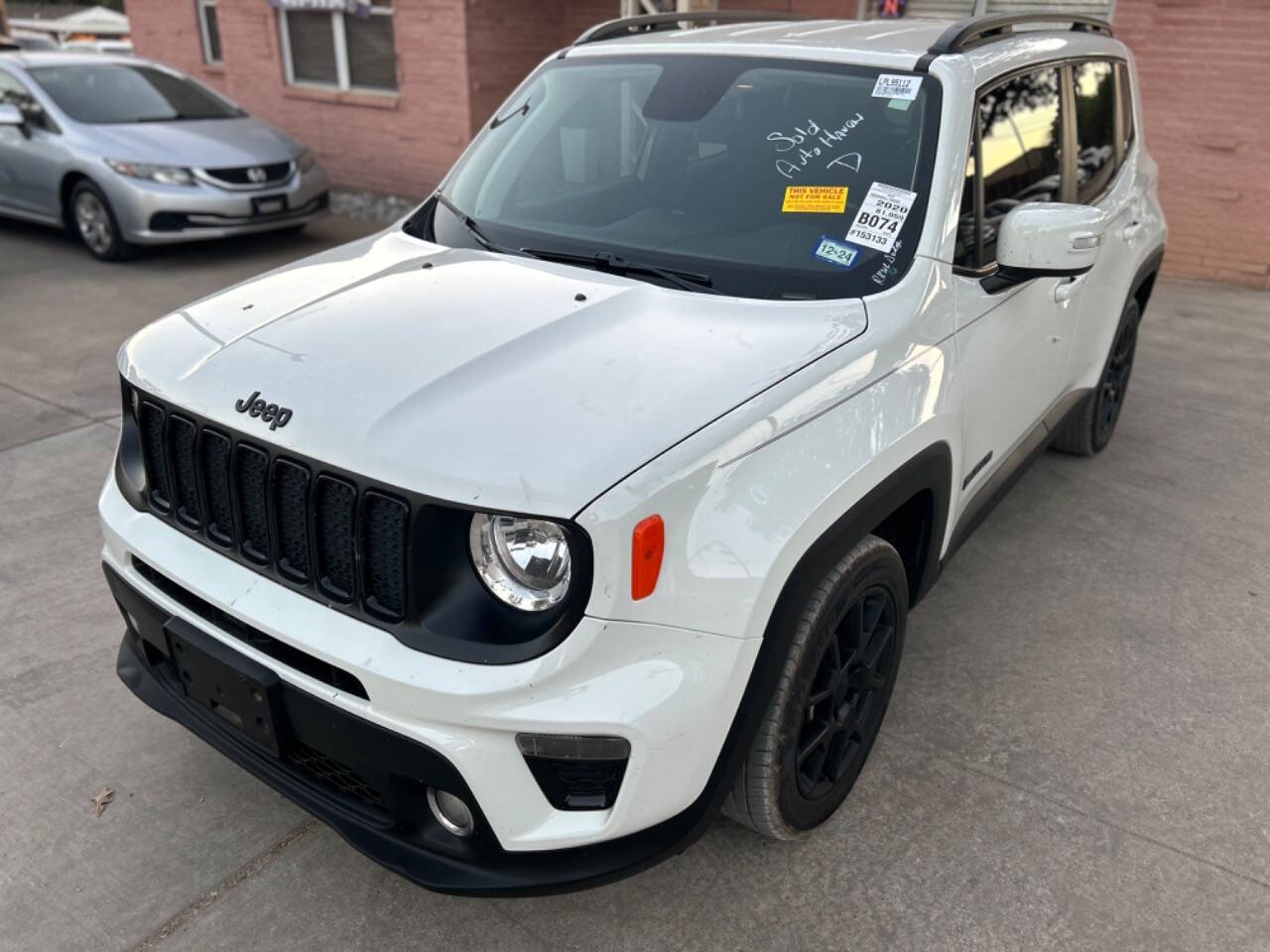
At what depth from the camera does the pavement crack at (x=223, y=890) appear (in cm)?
232

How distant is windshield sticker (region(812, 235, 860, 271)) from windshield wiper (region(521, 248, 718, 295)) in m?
0.29

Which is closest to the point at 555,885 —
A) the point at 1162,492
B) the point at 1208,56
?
the point at 1162,492

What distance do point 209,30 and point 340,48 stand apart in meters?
2.64

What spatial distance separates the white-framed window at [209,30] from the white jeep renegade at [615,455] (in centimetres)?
1011

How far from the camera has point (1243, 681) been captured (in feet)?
10.6

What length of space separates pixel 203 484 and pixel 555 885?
115 cm

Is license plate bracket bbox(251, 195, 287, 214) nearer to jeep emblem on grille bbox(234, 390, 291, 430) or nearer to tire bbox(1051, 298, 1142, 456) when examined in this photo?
tire bbox(1051, 298, 1142, 456)

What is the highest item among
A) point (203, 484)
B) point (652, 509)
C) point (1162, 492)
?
point (652, 509)

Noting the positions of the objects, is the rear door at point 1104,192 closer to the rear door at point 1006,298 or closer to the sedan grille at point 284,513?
the rear door at point 1006,298

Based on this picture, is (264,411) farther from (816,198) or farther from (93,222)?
(93,222)

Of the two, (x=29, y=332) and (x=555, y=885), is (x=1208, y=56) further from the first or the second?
(x=29, y=332)

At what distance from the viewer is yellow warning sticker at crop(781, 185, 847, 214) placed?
8.79 feet

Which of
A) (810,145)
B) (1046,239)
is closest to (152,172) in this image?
(810,145)

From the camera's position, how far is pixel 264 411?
2.09 meters
